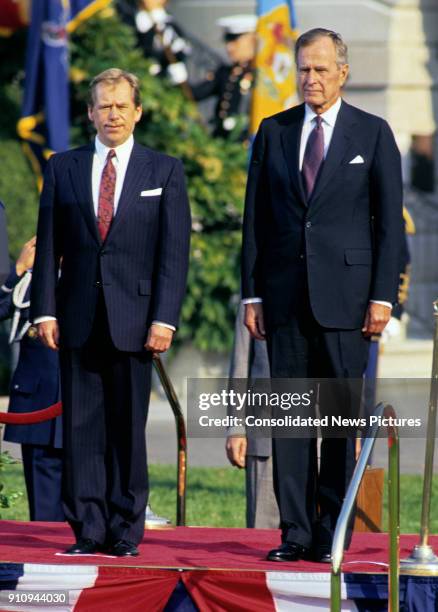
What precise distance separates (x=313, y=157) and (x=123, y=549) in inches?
64.2

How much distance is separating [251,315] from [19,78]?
1087 centimetres

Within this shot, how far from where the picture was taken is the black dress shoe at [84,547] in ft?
20.7

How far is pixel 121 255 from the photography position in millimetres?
6395

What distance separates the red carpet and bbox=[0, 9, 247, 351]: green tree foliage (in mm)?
8358

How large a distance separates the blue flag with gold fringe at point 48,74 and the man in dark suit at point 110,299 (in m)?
8.42

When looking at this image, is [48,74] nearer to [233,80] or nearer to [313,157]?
[233,80]

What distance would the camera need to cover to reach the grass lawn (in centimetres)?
995

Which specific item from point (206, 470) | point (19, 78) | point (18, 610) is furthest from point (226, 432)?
point (19, 78)

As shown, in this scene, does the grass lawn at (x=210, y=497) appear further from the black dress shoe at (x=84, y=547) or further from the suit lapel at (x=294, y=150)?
the suit lapel at (x=294, y=150)

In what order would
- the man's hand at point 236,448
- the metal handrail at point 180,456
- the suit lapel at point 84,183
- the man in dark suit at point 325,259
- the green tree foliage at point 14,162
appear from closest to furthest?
1. the man in dark suit at point 325,259
2. the suit lapel at point 84,183
3. the man's hand at point 236,448
4. the metal handrail at point 180,456
5. the green tree foliage at point 14,162

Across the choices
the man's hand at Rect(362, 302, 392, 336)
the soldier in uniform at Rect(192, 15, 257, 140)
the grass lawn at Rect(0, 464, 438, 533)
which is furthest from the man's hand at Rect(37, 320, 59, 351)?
the soldier in uniform at Rect(192, 15, 257, 140)

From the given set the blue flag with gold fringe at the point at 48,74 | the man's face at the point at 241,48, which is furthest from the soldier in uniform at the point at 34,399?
the man's face at the point at 241,48

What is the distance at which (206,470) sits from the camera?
12.2 m

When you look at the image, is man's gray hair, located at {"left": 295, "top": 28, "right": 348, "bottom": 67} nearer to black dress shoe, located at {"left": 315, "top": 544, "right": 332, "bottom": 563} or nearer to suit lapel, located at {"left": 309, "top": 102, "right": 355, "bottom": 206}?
suit lapel, located at {"left": 309, "top": 102, "right": 355, "bottom": 206}
